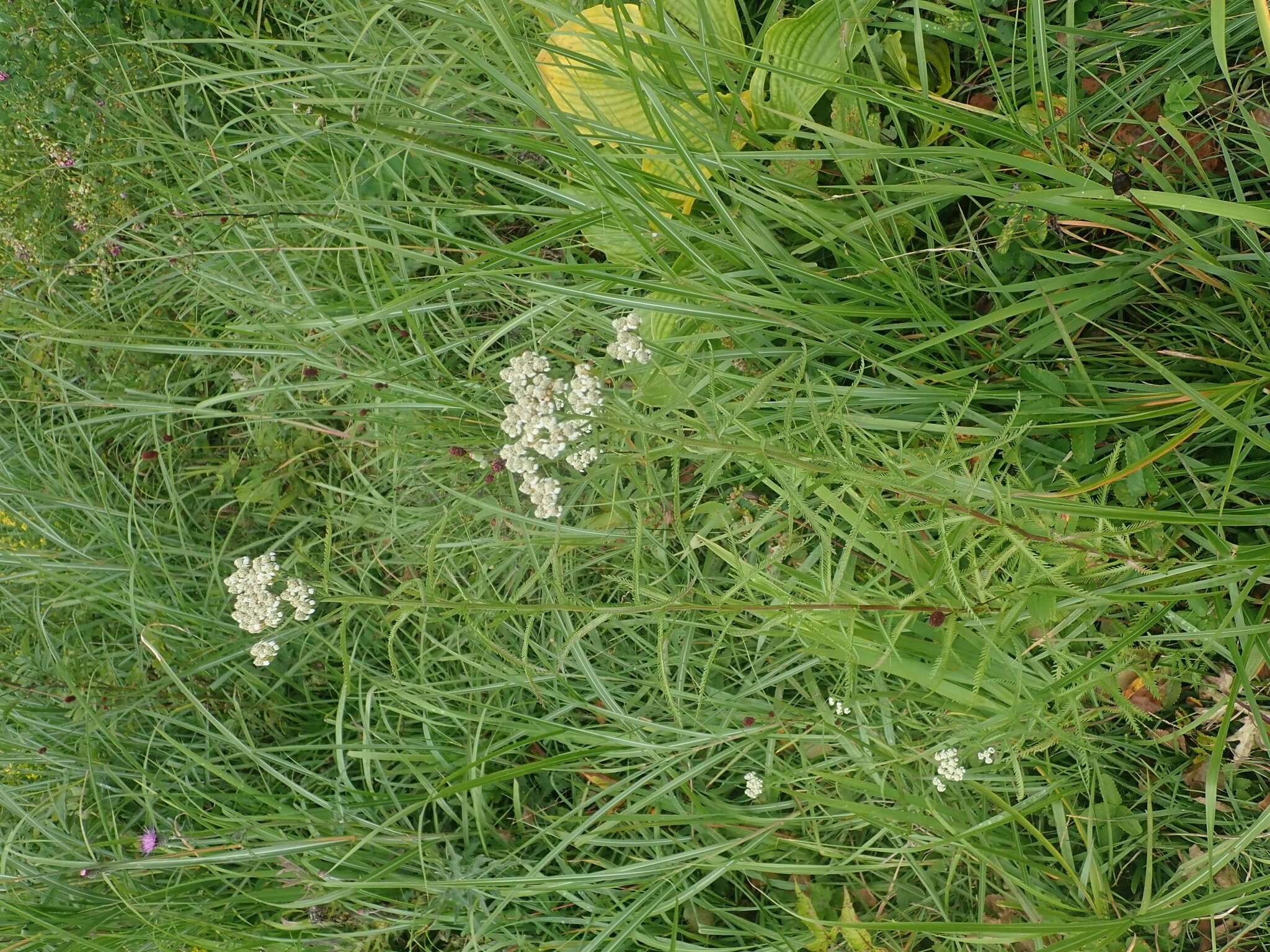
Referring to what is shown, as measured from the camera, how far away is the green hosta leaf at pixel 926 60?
6.20ft

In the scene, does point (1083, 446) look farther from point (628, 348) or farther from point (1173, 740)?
point (628, 348)

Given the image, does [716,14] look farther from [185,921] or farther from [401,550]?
[185,921]

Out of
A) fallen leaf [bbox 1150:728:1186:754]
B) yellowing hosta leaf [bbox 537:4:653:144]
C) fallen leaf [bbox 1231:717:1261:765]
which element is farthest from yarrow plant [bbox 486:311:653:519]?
fallen leaf [bbox 1231:717:1261:765]

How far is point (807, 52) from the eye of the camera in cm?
174

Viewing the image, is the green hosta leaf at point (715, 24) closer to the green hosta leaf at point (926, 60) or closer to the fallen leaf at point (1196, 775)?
the green hosta leaf at point (926, 60)

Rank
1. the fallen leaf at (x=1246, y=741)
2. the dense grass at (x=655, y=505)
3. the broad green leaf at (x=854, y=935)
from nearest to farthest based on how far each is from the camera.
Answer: the dense grass at (x=655, y=505) < the fallen leaf at (x=1246, y=741) < the broad green leaf at (x=854, y=935)

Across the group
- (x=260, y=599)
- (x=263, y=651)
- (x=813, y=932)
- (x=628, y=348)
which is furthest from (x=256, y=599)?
(x=813, y=932)

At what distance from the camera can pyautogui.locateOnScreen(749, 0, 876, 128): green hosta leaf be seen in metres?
1.68

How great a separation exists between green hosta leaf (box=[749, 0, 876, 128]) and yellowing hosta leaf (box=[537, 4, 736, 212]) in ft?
0.46

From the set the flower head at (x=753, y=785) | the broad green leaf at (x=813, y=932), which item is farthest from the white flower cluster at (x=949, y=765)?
the broad green leaf at (x=813, y=932)

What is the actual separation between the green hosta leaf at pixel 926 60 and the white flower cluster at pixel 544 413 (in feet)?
3.54

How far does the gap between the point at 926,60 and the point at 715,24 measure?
49 cm

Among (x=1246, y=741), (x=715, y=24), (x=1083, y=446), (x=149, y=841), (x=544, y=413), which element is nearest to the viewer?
(x=544, y=413)

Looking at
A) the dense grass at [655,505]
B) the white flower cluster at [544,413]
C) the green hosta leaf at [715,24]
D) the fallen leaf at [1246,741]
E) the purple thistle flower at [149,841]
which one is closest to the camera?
the white flower cluster at [544,413]
